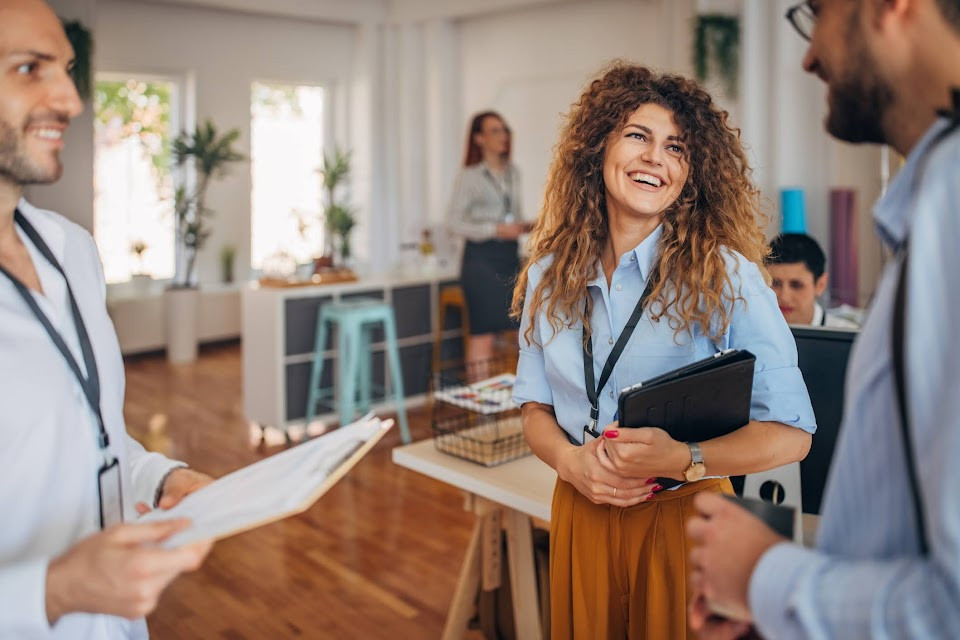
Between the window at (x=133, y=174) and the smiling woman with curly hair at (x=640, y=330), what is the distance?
7.11 meters

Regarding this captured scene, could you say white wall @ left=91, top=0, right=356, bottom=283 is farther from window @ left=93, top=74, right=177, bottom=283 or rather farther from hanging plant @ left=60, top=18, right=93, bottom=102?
hanging plant @ left=60, top=18, right=93, bottom=102

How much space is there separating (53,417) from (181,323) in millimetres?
7090

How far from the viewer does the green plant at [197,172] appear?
7996 mm

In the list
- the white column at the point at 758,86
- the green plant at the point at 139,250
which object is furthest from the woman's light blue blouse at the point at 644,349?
the green plant at the point at 139,250

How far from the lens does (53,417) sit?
1.27m

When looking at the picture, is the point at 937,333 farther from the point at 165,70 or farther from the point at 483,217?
the point at 165,70

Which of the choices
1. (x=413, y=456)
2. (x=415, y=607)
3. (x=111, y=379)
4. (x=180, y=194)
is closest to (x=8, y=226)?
(x=111, y=379)

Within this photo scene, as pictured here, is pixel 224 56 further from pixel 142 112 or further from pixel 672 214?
pixel 672 214

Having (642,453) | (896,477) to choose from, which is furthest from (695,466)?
(896,477)

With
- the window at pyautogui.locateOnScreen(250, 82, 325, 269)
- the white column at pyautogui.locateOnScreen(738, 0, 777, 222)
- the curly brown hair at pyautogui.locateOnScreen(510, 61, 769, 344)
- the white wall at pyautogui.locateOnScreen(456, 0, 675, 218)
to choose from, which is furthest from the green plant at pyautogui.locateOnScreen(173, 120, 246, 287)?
the curly brown hair at pyautogui.locateOnScreen(510, 61, 769, 344)

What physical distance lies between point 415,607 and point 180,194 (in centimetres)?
570

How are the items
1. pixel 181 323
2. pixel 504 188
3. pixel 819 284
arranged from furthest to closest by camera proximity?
1. pixel 181 323
2. pixel 504 188
3. pixel 819 284

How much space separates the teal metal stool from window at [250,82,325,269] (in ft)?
11.5

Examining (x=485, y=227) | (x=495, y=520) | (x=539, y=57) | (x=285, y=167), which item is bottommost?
(x=495, y=520)
